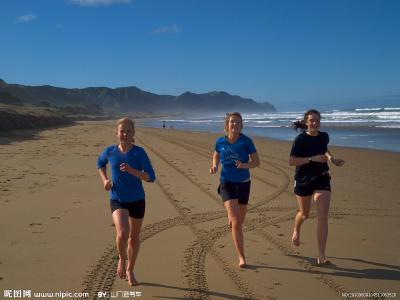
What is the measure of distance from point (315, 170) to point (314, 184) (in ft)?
0.56

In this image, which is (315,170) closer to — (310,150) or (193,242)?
(310,150)

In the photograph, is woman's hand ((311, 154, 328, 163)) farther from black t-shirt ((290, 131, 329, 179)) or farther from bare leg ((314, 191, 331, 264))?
bare leg ((314, 191, 331, 264))

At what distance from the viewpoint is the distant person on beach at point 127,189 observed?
13.6ft

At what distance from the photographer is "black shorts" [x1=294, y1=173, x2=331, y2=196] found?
4.95m

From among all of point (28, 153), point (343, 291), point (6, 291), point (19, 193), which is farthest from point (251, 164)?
point (28, 153)

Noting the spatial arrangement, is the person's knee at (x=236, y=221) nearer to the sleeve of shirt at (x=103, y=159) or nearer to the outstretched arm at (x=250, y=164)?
the outstretched arm at (x=250, y=164)

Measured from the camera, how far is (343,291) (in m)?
4.18

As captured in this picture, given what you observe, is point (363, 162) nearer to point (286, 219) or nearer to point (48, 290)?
point (286, 219)

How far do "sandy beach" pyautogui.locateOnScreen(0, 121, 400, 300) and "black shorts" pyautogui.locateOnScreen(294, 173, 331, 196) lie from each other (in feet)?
2.78

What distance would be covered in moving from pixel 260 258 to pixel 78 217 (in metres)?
3.19

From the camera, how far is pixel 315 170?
4.98 metres

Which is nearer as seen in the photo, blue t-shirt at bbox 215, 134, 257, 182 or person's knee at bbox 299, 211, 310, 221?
blue t-shirt at bbox 215, 134, 257, 182

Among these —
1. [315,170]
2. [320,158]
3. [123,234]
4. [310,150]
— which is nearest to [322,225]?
[315,170]

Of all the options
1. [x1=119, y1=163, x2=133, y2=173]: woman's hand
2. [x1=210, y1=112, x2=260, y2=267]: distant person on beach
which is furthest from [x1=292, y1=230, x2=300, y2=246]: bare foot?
[x1=119, y1=163, x2=133, y2=173]: woman's hand
